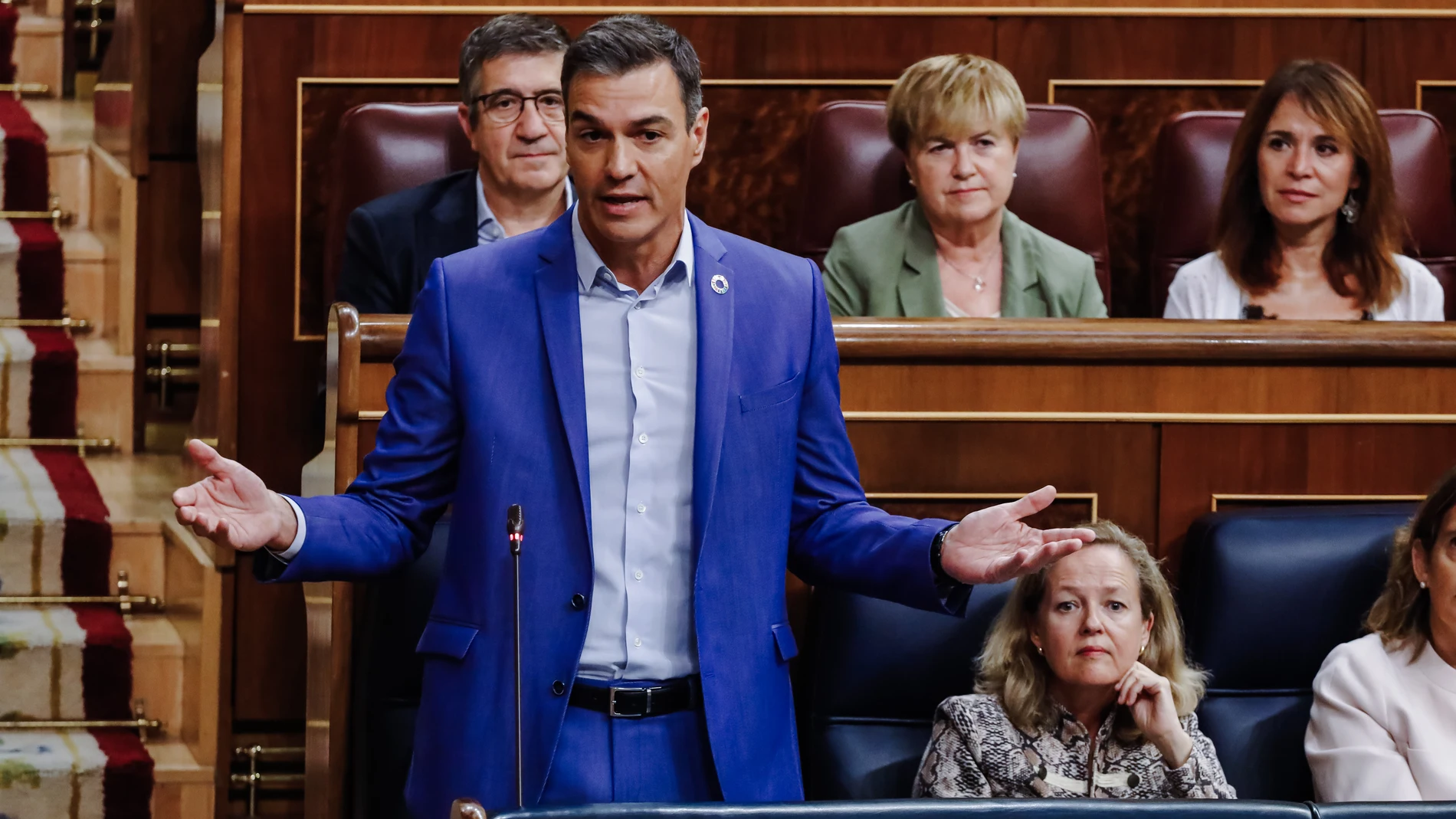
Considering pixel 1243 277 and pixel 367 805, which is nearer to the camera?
pixel 367 805

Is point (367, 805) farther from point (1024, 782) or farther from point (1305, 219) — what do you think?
point (1305, 219)

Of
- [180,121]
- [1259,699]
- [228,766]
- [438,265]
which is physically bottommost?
[228,766]

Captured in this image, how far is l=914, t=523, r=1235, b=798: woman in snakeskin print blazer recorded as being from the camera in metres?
0.97

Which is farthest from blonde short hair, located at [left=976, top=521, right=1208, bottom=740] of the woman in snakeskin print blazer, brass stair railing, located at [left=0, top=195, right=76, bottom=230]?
brass stair railing, located at [left=0, top=195, right=76, bottom=230]

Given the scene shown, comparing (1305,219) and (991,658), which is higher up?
(1305,219)

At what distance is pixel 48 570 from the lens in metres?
1.41

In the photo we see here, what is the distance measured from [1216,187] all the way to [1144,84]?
14 cm

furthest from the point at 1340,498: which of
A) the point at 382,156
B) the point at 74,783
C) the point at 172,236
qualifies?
the point at 172,236

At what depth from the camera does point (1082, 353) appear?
1.07 m

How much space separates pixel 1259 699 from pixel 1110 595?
0.43 feet

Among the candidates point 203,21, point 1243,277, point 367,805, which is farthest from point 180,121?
point 1243,277

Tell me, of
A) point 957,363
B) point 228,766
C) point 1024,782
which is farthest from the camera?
point 228,766

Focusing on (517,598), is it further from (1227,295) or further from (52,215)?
(52,215)

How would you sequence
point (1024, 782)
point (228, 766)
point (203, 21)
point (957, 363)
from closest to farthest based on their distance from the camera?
point (1024, 782) < point (957, 363) < point (228, 766) < point (203, 21)
